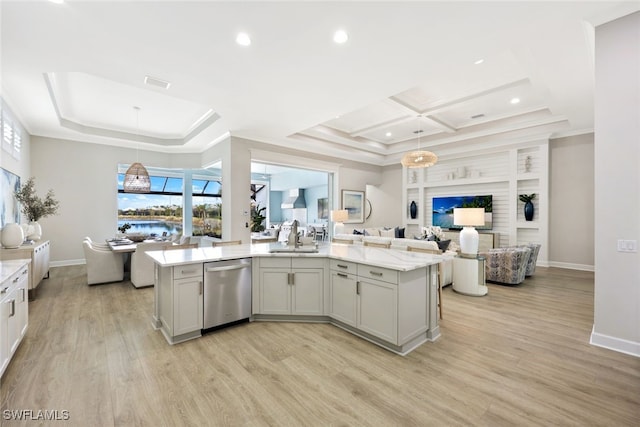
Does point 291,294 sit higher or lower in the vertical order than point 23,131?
lower

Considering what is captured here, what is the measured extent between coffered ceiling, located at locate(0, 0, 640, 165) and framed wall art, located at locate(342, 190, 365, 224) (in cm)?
296

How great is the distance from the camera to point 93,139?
21.7 ft

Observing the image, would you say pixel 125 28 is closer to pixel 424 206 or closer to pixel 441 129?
pixel 441 129

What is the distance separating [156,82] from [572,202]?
8.45 meters

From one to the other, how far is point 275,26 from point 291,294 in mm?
2856

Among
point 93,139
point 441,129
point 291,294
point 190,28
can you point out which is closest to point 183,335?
point 291,294

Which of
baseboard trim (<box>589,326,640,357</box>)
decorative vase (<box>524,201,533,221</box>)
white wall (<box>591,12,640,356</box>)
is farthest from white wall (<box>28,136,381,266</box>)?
baseboard trim (<box>589,326,640,357</box>)

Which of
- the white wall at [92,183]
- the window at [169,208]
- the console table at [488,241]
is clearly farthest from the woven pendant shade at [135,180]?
the console table at [488,241]

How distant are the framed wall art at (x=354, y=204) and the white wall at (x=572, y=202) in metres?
4.80

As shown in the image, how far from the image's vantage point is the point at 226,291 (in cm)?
314

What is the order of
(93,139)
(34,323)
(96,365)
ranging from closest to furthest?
(96,365) < (34,323) < (93,139)

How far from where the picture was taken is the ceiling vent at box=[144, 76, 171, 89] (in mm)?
3523

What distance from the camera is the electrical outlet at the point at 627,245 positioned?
2.53m

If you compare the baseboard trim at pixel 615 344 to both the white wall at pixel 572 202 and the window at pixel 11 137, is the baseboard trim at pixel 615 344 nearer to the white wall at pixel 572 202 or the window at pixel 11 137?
the white wall at pixel 572 202
